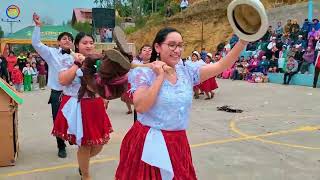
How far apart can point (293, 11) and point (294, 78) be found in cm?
825

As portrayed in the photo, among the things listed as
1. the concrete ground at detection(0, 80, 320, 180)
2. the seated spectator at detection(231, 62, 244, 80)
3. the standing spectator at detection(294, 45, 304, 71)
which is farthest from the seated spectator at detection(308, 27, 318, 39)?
the concrete ground at detection(0, 80, 320, 180)

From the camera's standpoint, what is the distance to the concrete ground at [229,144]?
17.5ft

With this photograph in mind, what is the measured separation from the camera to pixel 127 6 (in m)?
60.6

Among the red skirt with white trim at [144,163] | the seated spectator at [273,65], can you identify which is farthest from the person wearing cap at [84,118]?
the seated spectator at [273,65]

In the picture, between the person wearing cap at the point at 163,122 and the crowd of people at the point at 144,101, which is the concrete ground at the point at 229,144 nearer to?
the crowd of people at the point at 144,101

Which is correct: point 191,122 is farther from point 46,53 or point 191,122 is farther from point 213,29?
point 213,29

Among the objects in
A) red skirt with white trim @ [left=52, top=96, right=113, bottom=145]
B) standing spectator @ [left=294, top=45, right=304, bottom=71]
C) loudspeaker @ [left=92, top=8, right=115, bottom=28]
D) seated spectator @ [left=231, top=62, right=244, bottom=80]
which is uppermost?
loudspeaker @ [left=92, top=8, right=115, bottom=28]

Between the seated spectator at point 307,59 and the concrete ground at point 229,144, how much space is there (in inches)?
187

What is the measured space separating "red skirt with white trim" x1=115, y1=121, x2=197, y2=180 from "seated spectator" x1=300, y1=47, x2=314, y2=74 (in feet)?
45.0

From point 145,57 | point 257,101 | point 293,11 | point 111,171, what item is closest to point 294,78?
point 257,101

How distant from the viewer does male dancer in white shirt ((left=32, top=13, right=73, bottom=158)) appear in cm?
535

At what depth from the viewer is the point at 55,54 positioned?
559cm

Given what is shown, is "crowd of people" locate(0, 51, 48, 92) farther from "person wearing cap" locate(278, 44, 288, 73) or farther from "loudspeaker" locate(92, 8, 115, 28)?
"person wearing cap" locate(278, 44, 288, 73)

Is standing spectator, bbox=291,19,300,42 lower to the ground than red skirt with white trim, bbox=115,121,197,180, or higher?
higher
